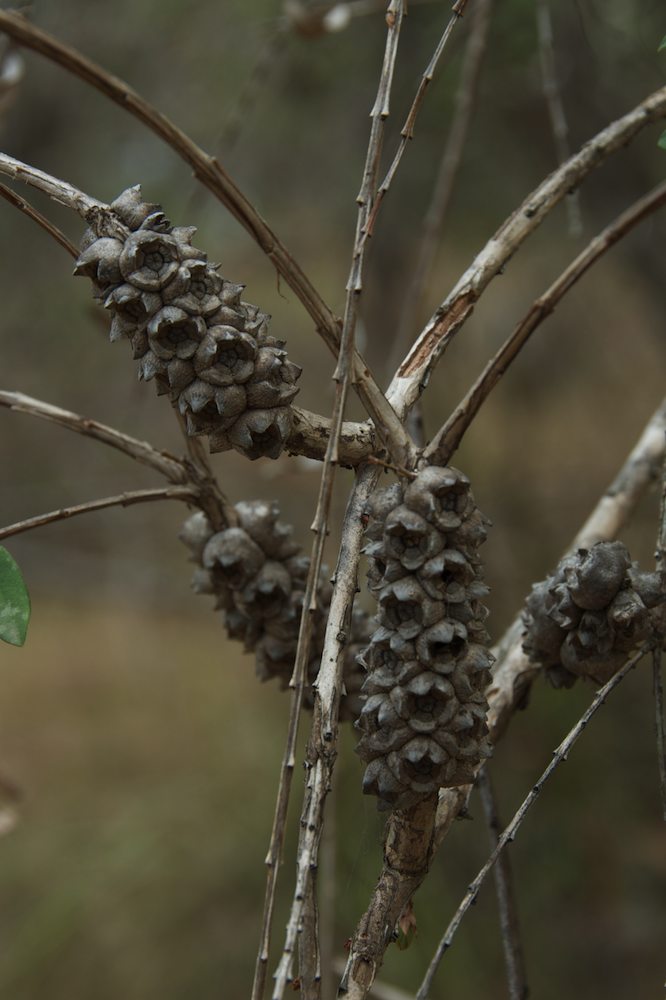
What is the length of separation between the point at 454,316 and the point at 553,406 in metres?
2.05

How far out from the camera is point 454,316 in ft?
1.68

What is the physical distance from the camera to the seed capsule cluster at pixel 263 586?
1.87ft

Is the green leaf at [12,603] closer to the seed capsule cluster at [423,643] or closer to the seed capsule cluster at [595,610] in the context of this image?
the seed capsule cluster at [423,643]

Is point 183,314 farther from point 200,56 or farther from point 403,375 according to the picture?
point 200,56

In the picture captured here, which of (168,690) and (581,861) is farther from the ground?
(168,690)

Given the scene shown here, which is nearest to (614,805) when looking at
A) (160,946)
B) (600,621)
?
(160,946)

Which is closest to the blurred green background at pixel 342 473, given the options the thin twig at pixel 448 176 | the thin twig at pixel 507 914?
the thin twig at pixel 448 176

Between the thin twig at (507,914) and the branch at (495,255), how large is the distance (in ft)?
0.79

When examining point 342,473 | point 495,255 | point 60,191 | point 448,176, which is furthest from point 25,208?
point 342,473

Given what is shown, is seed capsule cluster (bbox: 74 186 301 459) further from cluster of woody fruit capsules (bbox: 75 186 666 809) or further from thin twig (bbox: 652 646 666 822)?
thin twig (bbox: 652 646 666 822)

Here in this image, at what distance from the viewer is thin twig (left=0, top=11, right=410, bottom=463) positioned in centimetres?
33

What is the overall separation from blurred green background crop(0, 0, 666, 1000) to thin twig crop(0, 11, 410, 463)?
0.48m

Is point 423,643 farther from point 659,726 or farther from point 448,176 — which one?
point 448,176

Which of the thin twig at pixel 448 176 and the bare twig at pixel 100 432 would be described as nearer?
the bare twig at pixel 100 432
